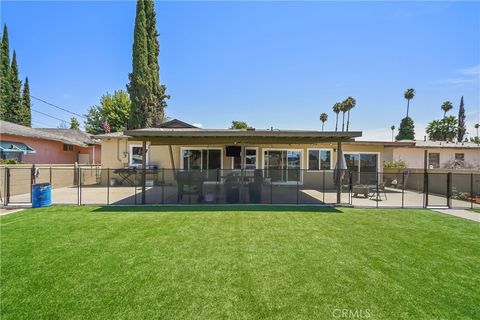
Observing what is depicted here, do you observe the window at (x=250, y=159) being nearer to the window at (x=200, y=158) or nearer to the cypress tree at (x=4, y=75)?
the window at (x=200, y=158)

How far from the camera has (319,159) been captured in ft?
52.4

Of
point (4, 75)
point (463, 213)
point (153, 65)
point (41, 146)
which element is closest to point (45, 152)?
point (41, 146)

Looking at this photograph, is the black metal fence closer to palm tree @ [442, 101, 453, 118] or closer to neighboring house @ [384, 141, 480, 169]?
neighboring house @ [384, 141, 480, 169]

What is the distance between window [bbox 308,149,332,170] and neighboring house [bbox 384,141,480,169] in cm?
658

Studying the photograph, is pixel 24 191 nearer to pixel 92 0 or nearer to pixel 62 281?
pixel 92 0

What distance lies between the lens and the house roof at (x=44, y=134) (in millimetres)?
15461

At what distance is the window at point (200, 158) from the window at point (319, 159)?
243 inches

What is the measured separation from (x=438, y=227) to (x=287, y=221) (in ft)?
14.3

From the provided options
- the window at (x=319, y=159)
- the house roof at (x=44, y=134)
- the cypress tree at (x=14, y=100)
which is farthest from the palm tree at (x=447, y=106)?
the cypress tree at (x=14, y=100)

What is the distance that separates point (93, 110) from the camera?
41719mm

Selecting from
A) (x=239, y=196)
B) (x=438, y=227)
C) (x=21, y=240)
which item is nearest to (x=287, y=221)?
(x=239, y=196)

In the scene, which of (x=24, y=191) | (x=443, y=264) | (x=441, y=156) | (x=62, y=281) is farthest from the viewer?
(x=441, y=156)

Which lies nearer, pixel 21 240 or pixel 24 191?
pixel 21 240

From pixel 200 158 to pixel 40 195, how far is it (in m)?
8.75
